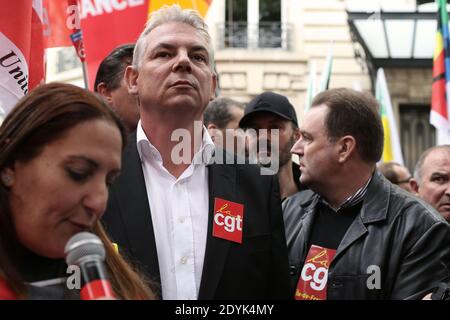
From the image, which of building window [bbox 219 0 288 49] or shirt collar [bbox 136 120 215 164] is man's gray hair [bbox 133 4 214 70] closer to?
shirt collar [bbox 136 120 215 164]

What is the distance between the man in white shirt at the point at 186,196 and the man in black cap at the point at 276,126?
186 centimetres

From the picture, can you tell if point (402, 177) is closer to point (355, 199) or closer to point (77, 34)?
point (77, 34)

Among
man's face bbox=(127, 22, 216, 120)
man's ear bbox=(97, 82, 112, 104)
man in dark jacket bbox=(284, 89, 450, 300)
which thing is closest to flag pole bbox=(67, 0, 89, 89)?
man's ear bbox=(97, 82, 112, 104)

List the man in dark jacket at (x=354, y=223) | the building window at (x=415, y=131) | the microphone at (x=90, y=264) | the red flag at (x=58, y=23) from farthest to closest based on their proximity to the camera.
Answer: the building window at (x=415, y=131) < the red flag at (x=58, y=23) < the man in dark jacket at (x=354, y=223) < the microphone at (x=90, y=264)

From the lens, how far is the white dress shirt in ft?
10.1

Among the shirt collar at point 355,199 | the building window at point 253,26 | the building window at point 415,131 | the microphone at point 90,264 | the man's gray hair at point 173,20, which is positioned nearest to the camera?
the microphone at point 90,264

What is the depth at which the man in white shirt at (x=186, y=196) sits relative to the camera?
10.1 feet

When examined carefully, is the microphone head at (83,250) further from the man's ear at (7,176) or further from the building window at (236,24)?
the building window at (236,24)

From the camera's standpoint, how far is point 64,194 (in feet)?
6.77

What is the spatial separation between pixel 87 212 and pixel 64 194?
70 millimetres

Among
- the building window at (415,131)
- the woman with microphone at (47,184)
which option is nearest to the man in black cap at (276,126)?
the woman with microphone at (47,184)

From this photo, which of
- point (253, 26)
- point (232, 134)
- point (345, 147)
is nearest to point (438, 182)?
point (232, 134)
